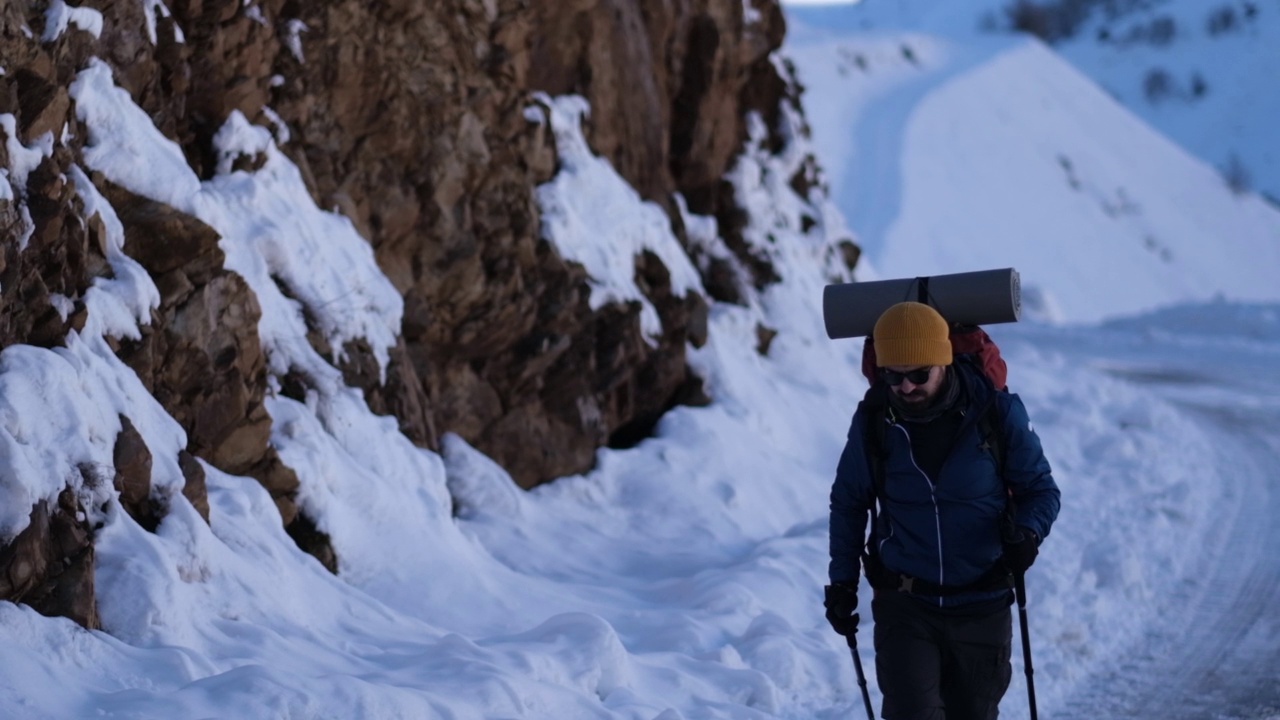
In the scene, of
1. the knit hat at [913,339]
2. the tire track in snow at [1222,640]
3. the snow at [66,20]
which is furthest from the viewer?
the tire track in snow at [1222,640]

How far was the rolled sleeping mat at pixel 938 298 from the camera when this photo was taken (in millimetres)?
4461

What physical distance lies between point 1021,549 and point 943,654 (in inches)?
17.8

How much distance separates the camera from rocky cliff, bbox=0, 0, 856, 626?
549 cm

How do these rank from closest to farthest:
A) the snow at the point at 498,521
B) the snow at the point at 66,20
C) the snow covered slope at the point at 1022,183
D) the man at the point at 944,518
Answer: the man at the point at 944,518 < the snow at the point at 498,521 < the snow at the point at 66,20 < the snow covered slope at the point at 1022,183

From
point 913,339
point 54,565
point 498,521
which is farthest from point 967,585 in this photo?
point 498,521

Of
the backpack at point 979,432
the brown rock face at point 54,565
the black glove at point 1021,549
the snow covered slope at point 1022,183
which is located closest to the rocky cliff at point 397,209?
the brown rock face at point 54,565

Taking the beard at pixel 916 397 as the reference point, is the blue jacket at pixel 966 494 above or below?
below

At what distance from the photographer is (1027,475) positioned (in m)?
4.18

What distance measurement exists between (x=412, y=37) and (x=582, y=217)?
6.40 feet

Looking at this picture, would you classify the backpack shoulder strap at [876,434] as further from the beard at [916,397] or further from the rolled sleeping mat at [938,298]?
the rolled sleeping mat at [938,298]

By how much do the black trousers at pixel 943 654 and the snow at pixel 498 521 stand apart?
134cm

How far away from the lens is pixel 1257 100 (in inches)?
2411

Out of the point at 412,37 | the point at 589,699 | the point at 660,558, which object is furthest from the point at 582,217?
the point at 589,699

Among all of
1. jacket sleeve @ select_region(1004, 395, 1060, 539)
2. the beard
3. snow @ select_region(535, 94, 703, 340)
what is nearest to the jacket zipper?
the beard
